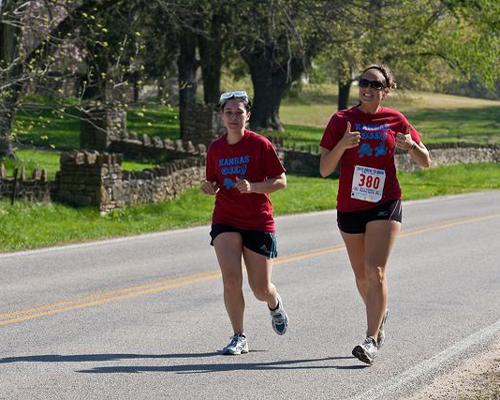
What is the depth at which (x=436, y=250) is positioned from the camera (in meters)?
15.9

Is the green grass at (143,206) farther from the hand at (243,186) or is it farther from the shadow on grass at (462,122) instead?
the hand at (243,186)

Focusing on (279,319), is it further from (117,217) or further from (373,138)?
(117,217)

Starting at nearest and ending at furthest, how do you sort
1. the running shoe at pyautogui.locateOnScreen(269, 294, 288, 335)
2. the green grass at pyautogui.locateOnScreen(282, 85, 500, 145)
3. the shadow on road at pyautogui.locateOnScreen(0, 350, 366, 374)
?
the shadow on road at pyautogui.locateOnScreen(0, 350, 366, 374)
the running shoe at pyautogui.locateOnScreen(269, 294, 288, 335)
the green grass at pyautogui.locateOnScreen(282, 85, 500, 145)

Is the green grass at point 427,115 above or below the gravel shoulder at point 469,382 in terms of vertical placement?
below

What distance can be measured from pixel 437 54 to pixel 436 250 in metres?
34.1

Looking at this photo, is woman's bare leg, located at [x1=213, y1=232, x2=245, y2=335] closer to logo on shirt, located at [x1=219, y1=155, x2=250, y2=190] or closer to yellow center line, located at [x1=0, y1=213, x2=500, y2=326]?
logo on shirt, located at [x1=219, y1=155, x2=250, y2=190]

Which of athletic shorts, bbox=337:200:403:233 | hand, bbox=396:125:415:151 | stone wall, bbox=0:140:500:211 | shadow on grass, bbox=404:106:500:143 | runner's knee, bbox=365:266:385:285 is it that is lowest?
shadow on grass, bbox=404:106:500:143

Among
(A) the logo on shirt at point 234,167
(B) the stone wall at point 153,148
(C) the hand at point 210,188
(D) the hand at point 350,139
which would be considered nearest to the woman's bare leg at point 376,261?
(D) the hand at point 350,139

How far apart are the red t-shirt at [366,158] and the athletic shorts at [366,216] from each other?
4 centimetres

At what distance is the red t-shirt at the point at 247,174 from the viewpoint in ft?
26.8

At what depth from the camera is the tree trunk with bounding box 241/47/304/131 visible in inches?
1916

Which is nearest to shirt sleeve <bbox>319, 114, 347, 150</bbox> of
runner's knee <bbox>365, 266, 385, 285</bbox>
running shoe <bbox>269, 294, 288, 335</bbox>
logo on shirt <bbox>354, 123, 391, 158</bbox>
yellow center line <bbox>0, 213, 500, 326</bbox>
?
logo on shirt <bbox>354, 123, 391, 158</bbox>

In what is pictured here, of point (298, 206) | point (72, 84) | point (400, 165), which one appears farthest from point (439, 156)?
point (72, 84)

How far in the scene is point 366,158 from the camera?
316 inches
